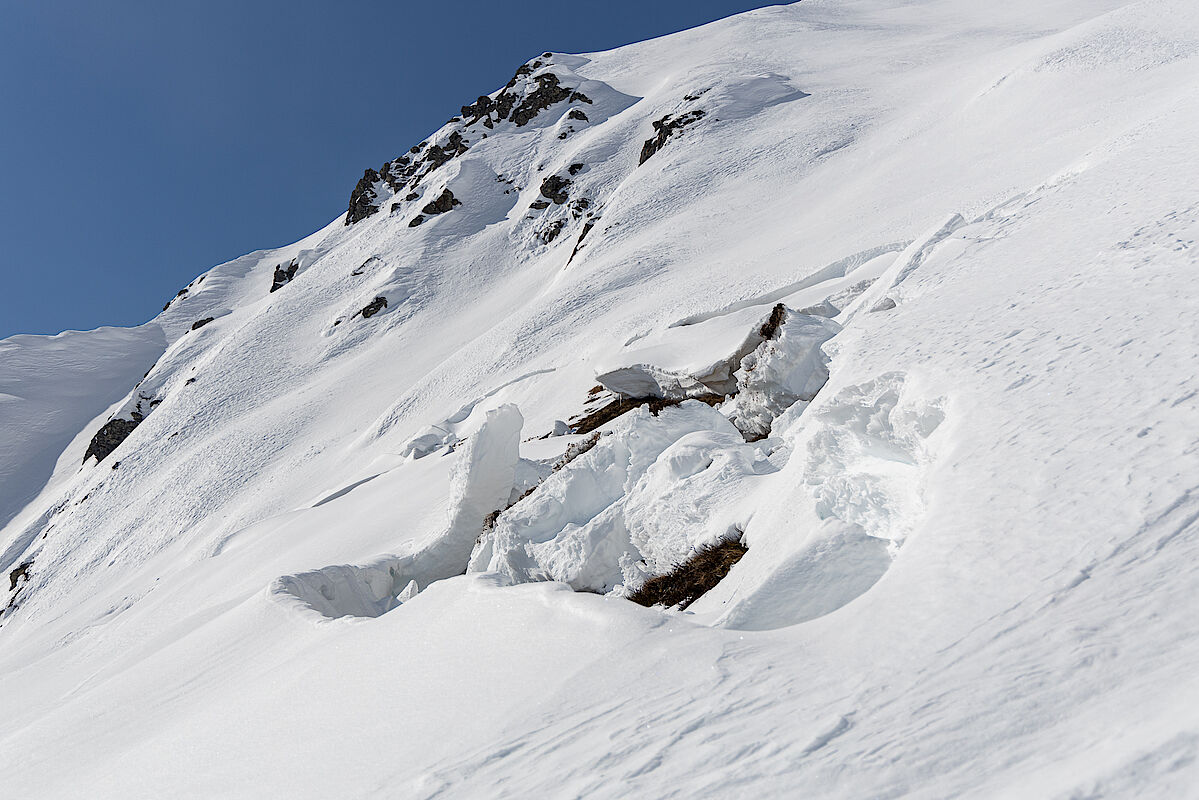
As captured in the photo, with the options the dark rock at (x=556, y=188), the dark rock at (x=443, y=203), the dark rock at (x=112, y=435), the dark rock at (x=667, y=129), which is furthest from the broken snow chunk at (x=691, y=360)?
the dark rock at (x=112, y=435)

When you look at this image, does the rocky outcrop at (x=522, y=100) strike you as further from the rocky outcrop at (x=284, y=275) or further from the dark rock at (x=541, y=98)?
the rocky outcrop at (x=284, y=275)

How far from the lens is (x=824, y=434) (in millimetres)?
5543

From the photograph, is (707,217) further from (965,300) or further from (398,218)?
(398,218)

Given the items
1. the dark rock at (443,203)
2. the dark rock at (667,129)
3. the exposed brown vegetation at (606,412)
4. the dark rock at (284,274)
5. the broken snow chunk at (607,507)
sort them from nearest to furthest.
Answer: the broken snow chunk at (607,507) → the exposed brown vegetation at (606,412) → the dark rock at (667,129) → the dark rock at (443,203) → the dark rock at (284,274)

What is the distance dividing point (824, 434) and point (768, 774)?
11.1 feet

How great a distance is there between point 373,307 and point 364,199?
30.2 metres

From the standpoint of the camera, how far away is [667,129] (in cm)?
4697

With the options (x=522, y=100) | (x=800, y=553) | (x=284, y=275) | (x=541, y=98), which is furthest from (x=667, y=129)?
(x=800, y=553)

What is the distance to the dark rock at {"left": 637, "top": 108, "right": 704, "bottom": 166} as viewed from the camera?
4591cm

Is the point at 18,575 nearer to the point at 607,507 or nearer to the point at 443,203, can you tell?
the point at 443,203

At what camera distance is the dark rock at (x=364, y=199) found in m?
71.3

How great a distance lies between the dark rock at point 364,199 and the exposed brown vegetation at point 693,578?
231ft

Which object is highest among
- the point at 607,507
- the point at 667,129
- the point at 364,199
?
the point at 364,199

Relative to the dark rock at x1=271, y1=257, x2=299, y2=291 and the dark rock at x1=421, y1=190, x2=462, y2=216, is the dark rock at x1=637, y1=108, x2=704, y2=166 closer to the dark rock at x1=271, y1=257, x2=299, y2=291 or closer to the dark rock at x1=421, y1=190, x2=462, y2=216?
the dark rock at x1=421, y1=190, x2=462, y2=216
